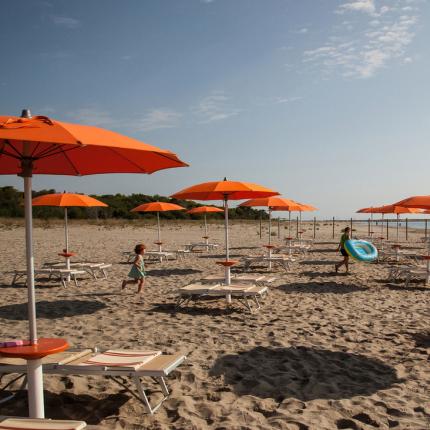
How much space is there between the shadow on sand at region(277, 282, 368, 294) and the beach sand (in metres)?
0.02

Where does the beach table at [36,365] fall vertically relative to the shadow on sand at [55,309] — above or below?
above

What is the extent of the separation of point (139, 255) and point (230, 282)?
68.8 inches

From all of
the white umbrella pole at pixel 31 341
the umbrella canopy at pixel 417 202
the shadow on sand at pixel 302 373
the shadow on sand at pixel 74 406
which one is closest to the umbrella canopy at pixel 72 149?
the white umbrella pole at pixel 31 341

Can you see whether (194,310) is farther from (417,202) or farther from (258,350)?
(417,202)

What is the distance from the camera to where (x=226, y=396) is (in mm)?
3869

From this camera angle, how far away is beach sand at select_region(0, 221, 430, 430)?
352 cm

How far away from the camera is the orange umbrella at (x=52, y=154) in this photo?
8.74ft

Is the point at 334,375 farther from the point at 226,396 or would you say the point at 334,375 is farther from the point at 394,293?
the point at 394,293

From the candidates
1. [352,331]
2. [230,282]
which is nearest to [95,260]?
[230,282]

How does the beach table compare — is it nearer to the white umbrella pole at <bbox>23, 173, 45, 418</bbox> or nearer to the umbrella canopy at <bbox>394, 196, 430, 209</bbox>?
the white umbrella pole at <bbox>23, 173, 45, 418</bbox>

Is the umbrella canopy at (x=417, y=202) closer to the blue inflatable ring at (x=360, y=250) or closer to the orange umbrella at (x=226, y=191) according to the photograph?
the orange umbrella at (x=226, y=191)

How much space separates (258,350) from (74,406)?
7.18 ft

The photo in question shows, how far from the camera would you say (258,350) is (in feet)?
16.8

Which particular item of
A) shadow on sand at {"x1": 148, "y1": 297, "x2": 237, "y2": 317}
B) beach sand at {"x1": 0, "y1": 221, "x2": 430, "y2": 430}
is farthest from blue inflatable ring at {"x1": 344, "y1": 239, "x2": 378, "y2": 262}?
shadow on sand at {"x1": 148, "y1": 297, "x2": 237, "y2": 317}
